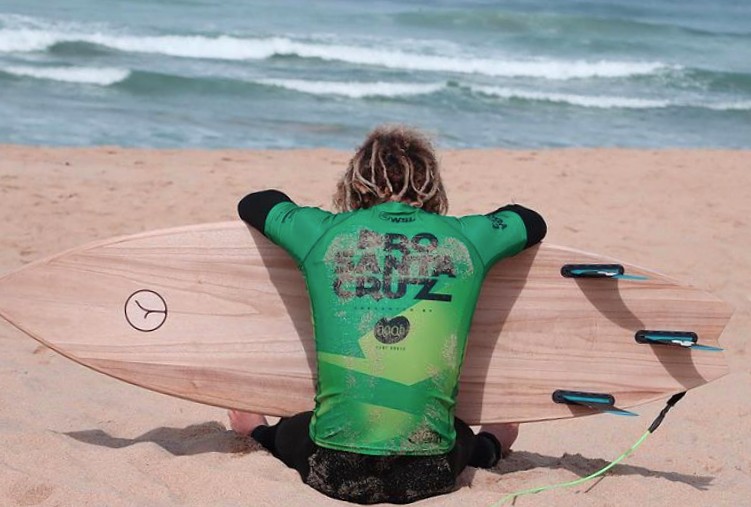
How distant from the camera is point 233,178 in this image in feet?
29.5

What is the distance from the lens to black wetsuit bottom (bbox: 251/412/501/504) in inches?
121

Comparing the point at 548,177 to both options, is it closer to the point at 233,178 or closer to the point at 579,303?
the point at 233,178

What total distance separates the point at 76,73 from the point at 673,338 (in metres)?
12.7

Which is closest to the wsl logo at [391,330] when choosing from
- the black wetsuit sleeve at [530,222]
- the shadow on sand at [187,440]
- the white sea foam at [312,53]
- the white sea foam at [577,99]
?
the black wetsuit sleeve at [530,222]

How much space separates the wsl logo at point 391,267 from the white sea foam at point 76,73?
1201 cm

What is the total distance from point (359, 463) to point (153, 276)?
1.02 meters

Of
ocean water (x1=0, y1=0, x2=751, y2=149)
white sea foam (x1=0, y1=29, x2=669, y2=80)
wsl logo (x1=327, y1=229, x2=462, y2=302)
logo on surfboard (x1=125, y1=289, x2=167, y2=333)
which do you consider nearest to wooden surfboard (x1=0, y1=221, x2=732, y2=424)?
logo on surfboard (x1=125, y1=289, x2=167, y2=333)

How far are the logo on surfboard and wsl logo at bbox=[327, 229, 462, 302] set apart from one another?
82cm

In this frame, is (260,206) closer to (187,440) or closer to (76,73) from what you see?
(187,440)

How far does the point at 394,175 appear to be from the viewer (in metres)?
3.17

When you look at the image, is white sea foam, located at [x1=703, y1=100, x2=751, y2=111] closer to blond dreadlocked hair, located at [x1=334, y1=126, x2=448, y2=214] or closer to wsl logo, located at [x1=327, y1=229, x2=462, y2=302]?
blond dreadlocked hair, located at [x1=334, y1=126, x2=448, y2=214]

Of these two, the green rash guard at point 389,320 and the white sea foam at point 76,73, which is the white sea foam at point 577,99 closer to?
the white sea foam at point 76,73

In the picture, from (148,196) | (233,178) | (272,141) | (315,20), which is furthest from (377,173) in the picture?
(315,20)

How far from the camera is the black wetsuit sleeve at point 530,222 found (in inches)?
130
